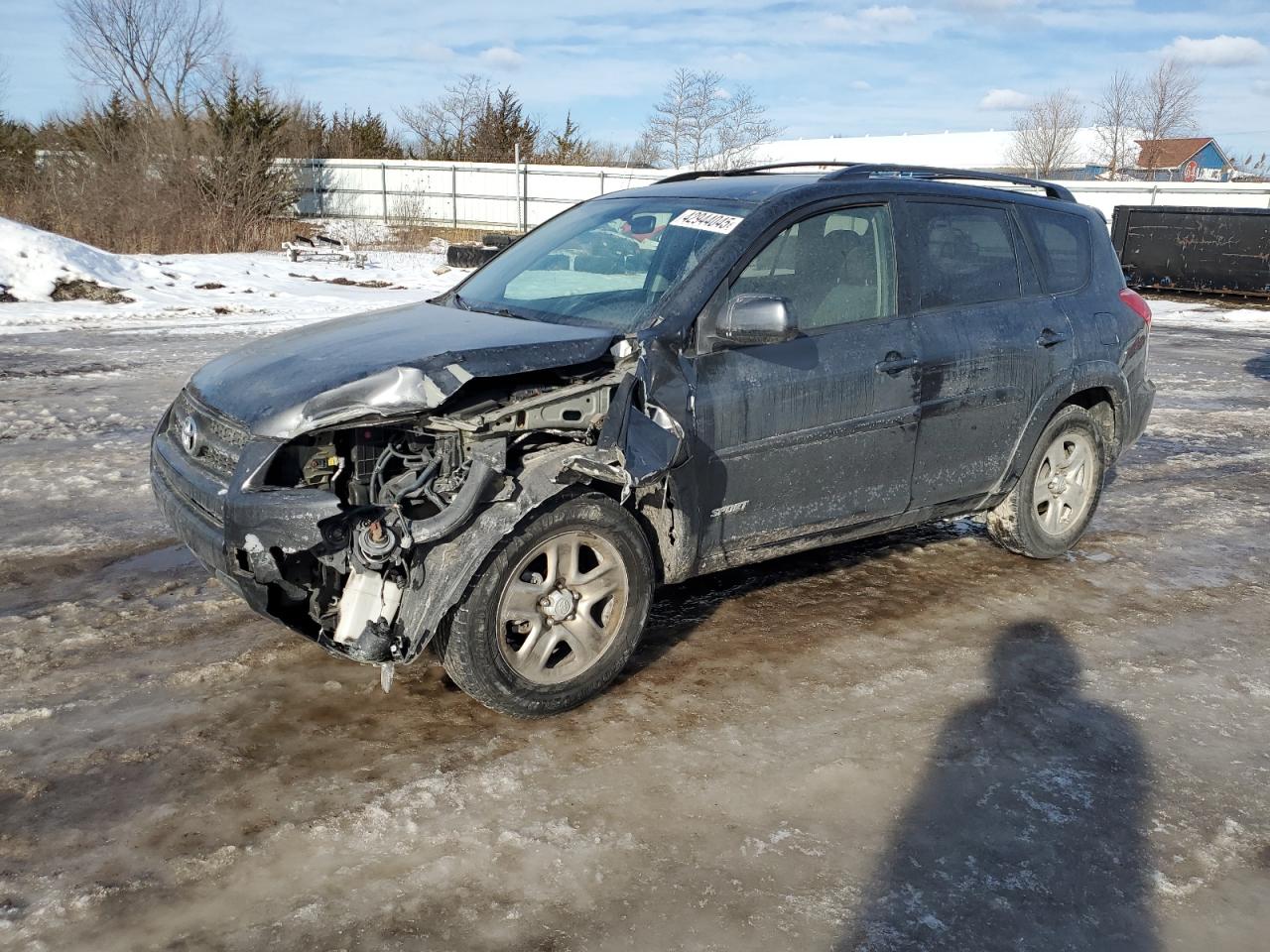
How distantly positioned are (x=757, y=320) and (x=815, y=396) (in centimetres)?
55

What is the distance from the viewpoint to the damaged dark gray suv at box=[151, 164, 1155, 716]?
3395mm

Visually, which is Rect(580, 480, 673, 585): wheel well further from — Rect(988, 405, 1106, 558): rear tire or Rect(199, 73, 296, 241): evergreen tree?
Rect(199, 73, 296, 241): evergreen tree

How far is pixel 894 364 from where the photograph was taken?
14.7ft

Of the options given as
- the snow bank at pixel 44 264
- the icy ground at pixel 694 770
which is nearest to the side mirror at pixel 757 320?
the icy ground at pixel 694 770

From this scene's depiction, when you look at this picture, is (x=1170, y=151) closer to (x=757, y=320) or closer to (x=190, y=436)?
(x=757, y=320)

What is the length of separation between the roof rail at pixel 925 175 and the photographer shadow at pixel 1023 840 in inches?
92.6

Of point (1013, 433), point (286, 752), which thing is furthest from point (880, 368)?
point (286, 752)

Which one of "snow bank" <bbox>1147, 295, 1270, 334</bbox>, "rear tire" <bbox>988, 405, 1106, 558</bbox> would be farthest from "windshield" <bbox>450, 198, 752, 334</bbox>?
"snow bank" <bbox>1147, 295, 1270, 334</bbox>

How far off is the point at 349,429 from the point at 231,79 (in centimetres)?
2914

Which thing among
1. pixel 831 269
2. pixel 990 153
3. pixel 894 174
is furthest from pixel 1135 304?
pixel 990 153

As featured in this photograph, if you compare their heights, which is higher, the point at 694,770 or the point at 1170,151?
the point at 1170,151

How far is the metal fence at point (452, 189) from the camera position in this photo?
105ft

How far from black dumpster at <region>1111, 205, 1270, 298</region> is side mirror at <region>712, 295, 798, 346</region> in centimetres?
1774

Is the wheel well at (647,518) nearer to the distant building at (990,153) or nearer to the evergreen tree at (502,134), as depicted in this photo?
the evergreen tree at (502,134)
